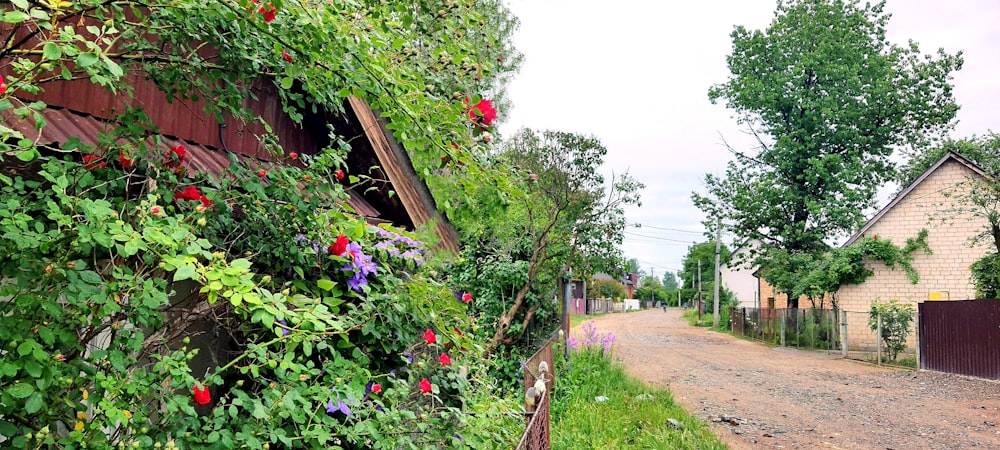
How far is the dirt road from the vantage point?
7777 mm

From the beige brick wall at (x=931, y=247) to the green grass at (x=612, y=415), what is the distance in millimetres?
14054

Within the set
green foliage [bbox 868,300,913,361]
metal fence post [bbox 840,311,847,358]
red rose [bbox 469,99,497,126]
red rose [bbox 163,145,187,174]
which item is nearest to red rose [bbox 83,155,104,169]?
red rose [bbox 163,145,187,174]

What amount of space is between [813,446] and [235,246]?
22.0 ft

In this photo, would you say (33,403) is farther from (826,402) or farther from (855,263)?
(855,263)

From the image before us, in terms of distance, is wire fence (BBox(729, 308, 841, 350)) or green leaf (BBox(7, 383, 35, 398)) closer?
green leaf (BBox(7, 383, 35, 398))

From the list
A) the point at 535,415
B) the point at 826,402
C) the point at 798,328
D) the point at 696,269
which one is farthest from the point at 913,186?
the point at 696,269

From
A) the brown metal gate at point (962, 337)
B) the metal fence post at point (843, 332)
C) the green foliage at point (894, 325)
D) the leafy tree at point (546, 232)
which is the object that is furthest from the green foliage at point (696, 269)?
the leafy tree at point (546, 232)

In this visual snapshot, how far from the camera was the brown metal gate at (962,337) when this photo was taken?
1304 cm

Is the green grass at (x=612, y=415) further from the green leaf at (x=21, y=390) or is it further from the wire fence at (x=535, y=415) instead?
the green leaf at (x=21, y=390)

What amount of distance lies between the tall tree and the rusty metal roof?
24060mm

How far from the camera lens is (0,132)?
159 centimetres

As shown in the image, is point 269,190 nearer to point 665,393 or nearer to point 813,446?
Result: point 813,446

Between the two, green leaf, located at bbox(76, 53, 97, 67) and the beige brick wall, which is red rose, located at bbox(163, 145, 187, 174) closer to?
green leaf, located at bbox(76, 53, 97, 67)

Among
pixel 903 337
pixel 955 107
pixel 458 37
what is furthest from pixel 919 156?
pixel 458 37
